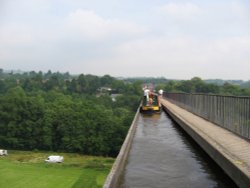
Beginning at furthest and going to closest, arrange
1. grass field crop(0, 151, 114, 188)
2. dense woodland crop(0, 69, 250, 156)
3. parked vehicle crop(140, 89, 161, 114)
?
dense woodland crop(0, 69, 250, 156) < grass field crop(0, 151, 114, 188) < parked vehicle crop(140, 89, 161, 114)

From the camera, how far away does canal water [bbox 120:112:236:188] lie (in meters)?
8.93

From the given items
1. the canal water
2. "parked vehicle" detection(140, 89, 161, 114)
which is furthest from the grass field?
the canal water

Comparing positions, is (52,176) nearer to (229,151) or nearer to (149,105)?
(149,105)

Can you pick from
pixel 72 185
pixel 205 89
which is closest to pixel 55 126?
pixel 72 185

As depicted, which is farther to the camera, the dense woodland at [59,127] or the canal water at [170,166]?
the dense woodland at [59,127]

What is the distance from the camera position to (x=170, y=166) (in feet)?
35.0

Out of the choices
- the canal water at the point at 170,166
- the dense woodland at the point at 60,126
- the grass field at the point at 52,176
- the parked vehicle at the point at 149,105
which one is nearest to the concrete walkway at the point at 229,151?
the canal water at the point at 170,166

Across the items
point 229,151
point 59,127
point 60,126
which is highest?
point 229,151

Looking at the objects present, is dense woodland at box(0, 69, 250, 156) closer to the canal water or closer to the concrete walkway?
the canal water

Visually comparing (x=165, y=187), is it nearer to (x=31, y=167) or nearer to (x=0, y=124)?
(x=31, y=167)

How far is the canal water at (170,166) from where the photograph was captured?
8930 mm

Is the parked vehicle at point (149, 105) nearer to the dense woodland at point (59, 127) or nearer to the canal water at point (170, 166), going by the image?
the canal water at point (170, 166)

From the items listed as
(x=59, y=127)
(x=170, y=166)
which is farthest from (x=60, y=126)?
(x=170, y=166)

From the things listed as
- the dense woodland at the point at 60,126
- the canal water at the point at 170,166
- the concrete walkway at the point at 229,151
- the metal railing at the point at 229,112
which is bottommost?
the dense woodland at the point at 60,126
